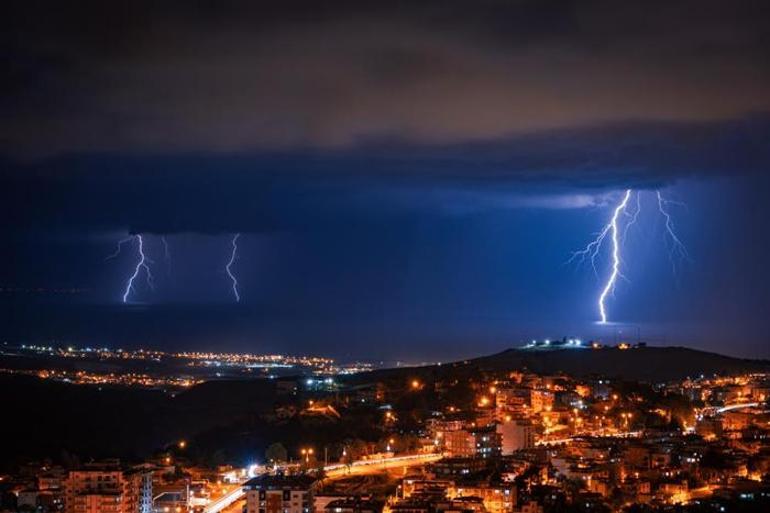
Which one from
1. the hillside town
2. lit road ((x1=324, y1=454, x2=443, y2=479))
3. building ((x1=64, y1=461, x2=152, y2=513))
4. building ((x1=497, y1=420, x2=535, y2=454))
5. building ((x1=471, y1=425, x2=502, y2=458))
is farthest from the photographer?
building ((x1=497, y1=420, x2=535, y2=454))

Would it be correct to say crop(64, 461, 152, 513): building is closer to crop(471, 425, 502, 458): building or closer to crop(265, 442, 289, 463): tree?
crop(265, 442, 289, 463): tree

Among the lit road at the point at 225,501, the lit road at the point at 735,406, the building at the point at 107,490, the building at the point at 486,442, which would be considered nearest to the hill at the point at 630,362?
the lit road at the point at 735,406

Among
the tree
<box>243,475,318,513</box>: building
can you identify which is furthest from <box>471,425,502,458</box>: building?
<box>243,475,318,513</box>: building

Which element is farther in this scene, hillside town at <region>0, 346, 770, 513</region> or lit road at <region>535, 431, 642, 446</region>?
lit road at <region>535, 431, 642, 446</region>

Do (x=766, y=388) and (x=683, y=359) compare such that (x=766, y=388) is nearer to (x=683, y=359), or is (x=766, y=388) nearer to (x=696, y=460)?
(x=683, y=359)

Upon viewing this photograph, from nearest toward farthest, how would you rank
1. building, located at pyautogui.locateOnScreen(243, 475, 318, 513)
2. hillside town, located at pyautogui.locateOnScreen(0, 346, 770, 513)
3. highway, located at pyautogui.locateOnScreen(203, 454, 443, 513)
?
building, located at pyautogui.locateOnScreen(243, 475, 318, 513)
hillside town, located at pyautogui.locateOnScreen(0, 346, 770, 513)
highway, located at pyautogui.locateOnScreen(203, 454, 443, 513)

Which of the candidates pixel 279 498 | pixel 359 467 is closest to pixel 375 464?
pixel 359 467

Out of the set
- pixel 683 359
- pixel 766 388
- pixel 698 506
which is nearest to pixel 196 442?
pixel 698 506
